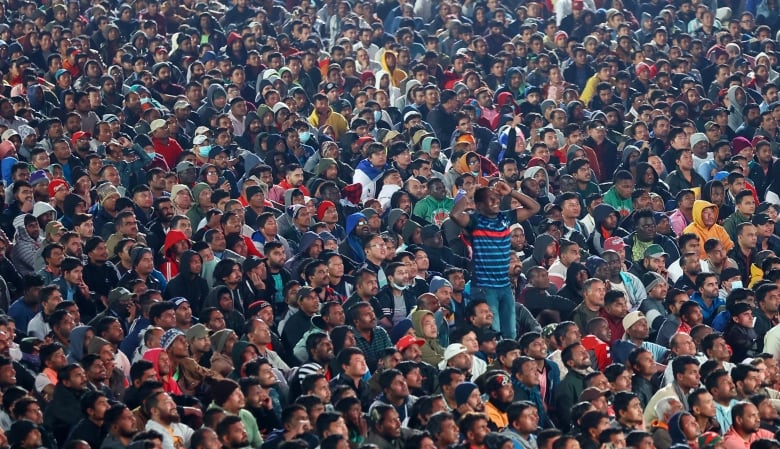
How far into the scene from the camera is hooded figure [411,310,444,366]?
13.7 metres

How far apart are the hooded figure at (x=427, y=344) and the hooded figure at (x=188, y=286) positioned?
1.81m

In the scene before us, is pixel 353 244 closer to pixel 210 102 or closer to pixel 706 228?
pixel 706 228

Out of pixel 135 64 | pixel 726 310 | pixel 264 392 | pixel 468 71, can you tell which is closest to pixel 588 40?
pixel 468 71

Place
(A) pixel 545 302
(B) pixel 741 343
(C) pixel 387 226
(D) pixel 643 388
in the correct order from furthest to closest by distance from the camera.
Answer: (C) pixel 387 226 → (A) pixel 545 302 → (B) pixel 741 343 → (D) pixel 643 388

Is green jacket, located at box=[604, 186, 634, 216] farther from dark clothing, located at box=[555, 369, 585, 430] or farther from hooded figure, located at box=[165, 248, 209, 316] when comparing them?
hooded figure, located at box=[165, 248, 209, 316]

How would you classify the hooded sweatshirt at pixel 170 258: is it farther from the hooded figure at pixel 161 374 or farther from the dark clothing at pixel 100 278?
the hooded figure at pixel 161 374

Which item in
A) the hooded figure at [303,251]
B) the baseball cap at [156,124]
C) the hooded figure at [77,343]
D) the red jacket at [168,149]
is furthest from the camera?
the baseball cap at [156,124]

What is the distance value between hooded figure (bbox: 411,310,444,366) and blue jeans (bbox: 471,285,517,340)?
0.62 meters

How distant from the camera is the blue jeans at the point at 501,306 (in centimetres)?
1438

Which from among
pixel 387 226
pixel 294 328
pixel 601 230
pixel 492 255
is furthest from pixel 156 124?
pixel 492 255

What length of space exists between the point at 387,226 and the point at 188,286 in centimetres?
280

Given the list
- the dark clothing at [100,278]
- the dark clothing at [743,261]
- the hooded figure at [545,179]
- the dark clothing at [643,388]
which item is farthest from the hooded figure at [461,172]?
the dark clothing at [643,388]

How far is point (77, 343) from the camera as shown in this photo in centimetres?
1291

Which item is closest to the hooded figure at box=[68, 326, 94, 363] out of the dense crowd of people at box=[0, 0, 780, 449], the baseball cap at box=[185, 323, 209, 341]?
the dense crowd of people at box=[0, 0, 780, 449]
